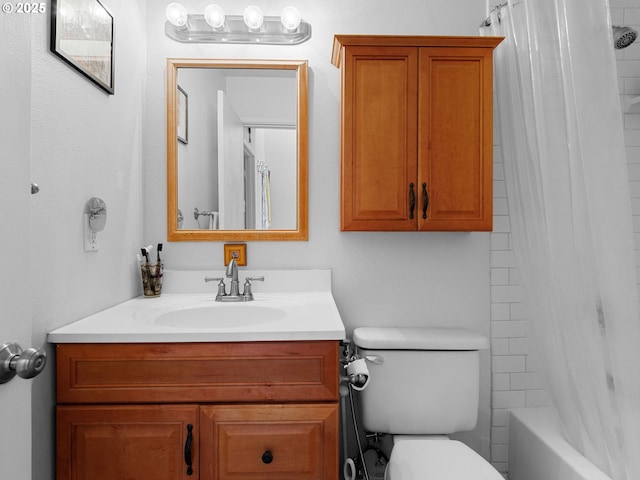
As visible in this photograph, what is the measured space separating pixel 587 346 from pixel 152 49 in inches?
74.6

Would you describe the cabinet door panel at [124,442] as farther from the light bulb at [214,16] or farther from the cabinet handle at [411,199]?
the light bulb at [214,16]

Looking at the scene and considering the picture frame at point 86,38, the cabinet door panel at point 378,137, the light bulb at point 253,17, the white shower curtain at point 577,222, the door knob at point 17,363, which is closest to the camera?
the door knob at point 17,363

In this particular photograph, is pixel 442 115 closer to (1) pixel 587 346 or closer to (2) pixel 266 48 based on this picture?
(2) pixel 266 48

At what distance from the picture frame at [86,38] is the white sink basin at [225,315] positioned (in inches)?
32.0

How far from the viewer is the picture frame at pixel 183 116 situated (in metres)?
1.81

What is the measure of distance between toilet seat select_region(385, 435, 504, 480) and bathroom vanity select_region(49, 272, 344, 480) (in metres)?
0.25

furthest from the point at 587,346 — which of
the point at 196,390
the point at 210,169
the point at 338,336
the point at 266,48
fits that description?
the point at 266,48

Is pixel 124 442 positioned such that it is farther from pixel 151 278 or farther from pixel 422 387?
pixel 422 387

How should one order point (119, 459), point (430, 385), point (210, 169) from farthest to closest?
1. point (210, 169)
2. point (430, 385)
3. point (119, 459)

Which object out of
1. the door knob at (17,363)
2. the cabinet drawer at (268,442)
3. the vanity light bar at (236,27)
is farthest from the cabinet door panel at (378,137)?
the door knob at (17,363)

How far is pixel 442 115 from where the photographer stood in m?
1.63

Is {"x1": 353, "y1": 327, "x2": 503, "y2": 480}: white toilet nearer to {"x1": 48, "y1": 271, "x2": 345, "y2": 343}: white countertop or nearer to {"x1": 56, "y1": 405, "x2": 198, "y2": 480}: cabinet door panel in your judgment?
{"x1": 48, "y1": 271, "x2": 345, "y2": 343}: white countertop

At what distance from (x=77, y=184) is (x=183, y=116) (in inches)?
25.4

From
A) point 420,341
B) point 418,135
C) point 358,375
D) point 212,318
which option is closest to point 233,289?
point 212,318
